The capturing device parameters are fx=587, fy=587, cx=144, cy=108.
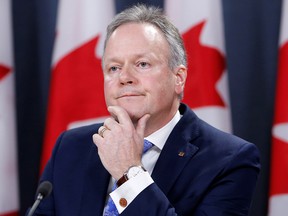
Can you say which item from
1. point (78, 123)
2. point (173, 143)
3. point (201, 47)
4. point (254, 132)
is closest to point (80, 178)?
point (173, 143)

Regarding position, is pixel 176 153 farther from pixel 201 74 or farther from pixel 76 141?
pixel 201 74

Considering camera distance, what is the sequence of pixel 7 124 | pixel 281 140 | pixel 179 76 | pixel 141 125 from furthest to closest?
pixel 7 124
pixel 281 140
pixel 179 76
pixel 141 125

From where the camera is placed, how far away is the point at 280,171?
2588 mm

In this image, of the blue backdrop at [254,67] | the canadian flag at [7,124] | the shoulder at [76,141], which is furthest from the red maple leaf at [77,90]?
the shoulder at [76,141]

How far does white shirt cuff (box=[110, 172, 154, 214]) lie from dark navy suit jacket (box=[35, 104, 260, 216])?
0.05ft

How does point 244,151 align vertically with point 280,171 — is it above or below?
above

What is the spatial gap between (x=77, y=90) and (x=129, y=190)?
3.84ft

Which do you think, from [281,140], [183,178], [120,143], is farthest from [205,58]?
[120,143]

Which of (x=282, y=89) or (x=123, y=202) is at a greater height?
(x=282, y=89)

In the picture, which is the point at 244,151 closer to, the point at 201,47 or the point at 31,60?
the point at 201,47

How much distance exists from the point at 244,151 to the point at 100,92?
103 cm

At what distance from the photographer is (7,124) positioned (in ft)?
9.25

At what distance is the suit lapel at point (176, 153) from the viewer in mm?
1884

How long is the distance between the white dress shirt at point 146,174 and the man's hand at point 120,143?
0.05 m
